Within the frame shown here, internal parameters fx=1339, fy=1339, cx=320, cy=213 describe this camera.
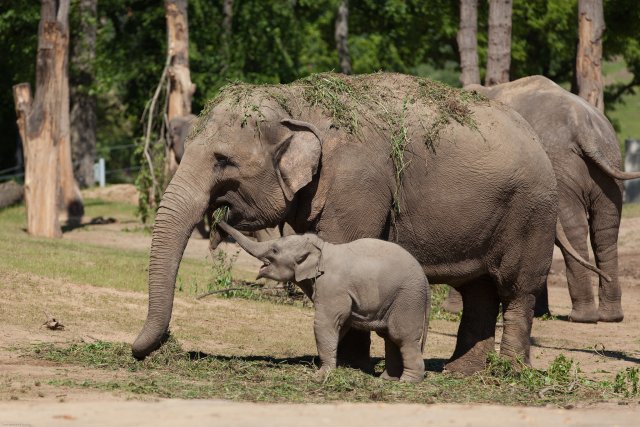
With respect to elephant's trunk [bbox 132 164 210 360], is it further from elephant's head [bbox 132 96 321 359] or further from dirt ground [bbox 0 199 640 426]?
dirt ground [bbox 0 199 640 426]

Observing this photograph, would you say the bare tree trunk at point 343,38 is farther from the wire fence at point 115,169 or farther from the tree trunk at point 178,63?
the tree trunk at point 178,63

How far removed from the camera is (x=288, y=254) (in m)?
10.6

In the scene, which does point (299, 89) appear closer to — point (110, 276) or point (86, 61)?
point (110, 276)

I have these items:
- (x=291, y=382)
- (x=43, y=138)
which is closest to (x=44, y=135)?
(x=43, y=138)

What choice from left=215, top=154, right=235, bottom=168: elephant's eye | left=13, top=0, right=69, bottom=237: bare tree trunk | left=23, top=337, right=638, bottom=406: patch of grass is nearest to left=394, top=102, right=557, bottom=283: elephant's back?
left=23, top=337, right=638, bottom=406: patch of grass

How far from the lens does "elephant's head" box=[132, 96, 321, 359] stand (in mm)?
10719

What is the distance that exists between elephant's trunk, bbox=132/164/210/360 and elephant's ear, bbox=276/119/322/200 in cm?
65

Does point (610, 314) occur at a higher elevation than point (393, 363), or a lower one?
lower

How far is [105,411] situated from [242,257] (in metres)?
14.5

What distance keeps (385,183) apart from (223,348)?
301 centimetres

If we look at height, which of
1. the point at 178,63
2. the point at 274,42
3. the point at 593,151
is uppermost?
the point at 274,42

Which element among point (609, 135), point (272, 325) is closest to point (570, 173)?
point (609, 135)

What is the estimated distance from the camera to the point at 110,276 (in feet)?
56.3

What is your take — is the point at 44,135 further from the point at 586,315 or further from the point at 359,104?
the point at 359,104
